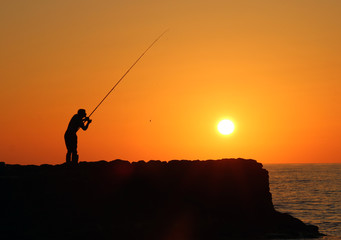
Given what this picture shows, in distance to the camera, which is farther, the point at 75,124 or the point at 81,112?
the point at 81,112

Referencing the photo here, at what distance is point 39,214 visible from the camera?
702 inches

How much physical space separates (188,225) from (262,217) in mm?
4185

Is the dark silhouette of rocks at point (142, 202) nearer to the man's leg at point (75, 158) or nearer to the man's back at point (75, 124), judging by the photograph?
the man's leg at point (75, 158)

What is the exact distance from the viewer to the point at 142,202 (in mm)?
20312

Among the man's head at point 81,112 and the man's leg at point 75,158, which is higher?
the man's head at point 81,112

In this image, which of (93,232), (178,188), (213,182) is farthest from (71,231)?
(213,182)

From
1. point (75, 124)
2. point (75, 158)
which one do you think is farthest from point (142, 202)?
point (75, 124)

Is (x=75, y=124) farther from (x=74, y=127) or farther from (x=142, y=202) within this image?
(x=142, y=202)

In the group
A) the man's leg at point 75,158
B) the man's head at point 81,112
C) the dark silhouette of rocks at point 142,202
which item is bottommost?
the dark silhouette of rocks at point 142,202

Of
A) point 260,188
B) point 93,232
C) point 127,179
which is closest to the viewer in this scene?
point 93,232

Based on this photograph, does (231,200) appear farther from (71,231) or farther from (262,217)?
(71,231)

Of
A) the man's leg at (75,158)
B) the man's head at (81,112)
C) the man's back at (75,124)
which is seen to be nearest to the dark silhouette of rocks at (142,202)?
the man's leg at (75,158)

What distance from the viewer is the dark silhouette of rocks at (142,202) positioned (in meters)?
17.7

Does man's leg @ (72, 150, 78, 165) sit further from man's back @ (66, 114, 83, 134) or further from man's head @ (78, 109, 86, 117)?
man's head @ (78, 109, 86, 117)
